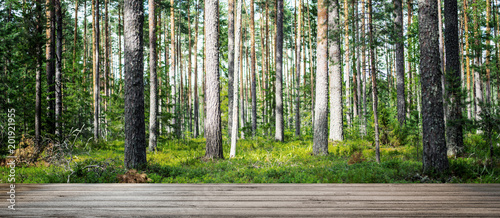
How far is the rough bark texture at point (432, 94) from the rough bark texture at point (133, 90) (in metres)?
6.88

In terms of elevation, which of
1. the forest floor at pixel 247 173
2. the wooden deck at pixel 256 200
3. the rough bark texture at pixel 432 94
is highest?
the rough bark texture at pixel 432 94

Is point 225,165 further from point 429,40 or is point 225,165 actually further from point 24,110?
point 24,110

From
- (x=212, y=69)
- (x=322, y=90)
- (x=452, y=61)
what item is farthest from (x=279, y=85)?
(x=452, y=61)

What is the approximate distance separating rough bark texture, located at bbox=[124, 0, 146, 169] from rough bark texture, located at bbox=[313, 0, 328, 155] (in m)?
6.62

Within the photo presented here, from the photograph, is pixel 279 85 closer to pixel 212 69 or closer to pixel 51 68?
pixel 212 69

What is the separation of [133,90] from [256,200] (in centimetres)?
554

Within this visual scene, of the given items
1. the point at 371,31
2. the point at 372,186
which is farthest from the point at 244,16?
the point at 372,186

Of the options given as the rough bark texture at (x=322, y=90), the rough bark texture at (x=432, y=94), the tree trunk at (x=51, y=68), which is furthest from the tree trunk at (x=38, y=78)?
the rough bark texture at (x=432, y=94)

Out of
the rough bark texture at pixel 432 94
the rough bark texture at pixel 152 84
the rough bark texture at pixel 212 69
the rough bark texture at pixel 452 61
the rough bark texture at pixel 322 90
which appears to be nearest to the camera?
the rough bark texture at pixel 432 94

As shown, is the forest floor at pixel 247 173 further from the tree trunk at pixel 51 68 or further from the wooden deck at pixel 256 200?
the wooden deck at pixel 256 200

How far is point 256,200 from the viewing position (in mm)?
3080

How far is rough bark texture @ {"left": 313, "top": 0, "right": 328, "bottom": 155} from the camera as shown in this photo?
11.4 meters

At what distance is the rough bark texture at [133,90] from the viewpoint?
7.49m

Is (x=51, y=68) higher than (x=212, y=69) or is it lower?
higher
